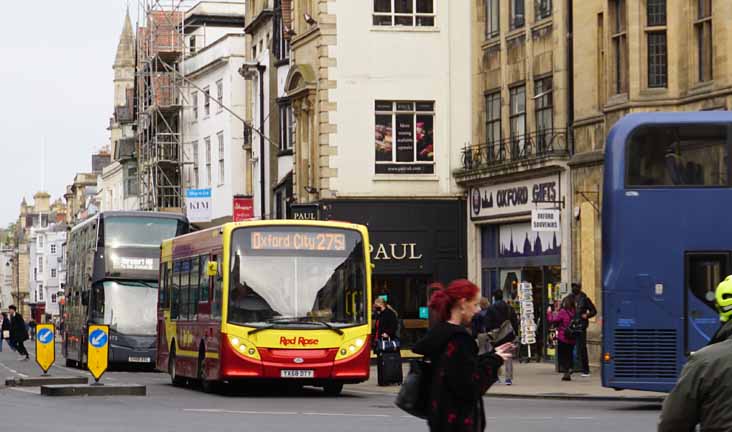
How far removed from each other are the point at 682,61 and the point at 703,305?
11011 mm

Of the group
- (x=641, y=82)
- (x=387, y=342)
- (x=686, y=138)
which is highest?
(x=641, y=82)

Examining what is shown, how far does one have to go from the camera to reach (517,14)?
41312 mm

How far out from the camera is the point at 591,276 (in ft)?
119

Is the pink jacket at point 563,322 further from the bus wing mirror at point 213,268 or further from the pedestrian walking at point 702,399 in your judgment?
the pedestrian walking at point 702,399

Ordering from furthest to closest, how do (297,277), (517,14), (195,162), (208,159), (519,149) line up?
(195,162)
(208,159)
(517,14)
(519,149)
(297,277)

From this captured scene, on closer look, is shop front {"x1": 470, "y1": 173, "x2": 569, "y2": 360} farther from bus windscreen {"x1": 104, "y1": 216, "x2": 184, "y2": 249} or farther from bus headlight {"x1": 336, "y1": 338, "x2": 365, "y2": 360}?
bus headlight {"x1": 336, "y1": 338, "x2": 365, "y2": 360}

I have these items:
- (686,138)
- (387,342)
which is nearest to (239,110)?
(387,342)

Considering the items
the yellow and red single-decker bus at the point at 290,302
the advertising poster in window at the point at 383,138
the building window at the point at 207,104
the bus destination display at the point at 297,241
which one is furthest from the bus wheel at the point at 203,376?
the building window at the point at 207,104

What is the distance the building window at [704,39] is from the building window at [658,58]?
3.19 feet

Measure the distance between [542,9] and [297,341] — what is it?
52.0 ft

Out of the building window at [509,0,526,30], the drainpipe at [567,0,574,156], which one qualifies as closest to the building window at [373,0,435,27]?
the building window at [509,0,526,30]

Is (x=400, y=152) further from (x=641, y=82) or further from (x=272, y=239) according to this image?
(x=272, y=239)

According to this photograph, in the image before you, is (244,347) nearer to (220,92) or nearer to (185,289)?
(185,289)

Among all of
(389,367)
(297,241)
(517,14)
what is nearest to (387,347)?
(389,367)
